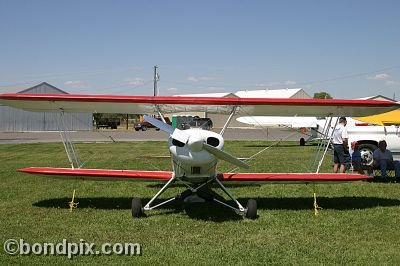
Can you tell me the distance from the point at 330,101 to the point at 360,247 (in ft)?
10.1

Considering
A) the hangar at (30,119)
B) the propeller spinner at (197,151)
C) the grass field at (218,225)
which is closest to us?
the grass field at (218,225)

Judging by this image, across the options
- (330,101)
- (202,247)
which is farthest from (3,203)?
(330,101)

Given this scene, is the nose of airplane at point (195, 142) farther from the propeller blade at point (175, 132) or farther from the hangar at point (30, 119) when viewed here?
the hangar at point (30, 119)

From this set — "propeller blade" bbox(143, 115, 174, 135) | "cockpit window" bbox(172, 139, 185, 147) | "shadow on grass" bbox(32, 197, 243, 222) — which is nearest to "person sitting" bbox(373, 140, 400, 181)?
"shadow on grass" bbox(32, 197, 243, 222)

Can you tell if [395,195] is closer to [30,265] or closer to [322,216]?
[322,216]

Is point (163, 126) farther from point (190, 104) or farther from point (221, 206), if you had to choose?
point (221, 206)

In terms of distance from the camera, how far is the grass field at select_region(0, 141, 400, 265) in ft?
18.1

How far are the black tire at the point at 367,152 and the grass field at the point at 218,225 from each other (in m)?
2.85

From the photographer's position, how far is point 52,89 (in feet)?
160

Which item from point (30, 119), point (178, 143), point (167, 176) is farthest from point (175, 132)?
point (30, 119)

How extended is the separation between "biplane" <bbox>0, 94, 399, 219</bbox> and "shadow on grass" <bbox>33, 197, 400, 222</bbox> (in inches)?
9.7

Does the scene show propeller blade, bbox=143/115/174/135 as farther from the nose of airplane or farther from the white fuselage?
the nose of airplane

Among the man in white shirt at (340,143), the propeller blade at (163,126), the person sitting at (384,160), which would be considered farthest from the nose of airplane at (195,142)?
the man in white shirt at (340,143)

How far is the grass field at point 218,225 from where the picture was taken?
553cm
